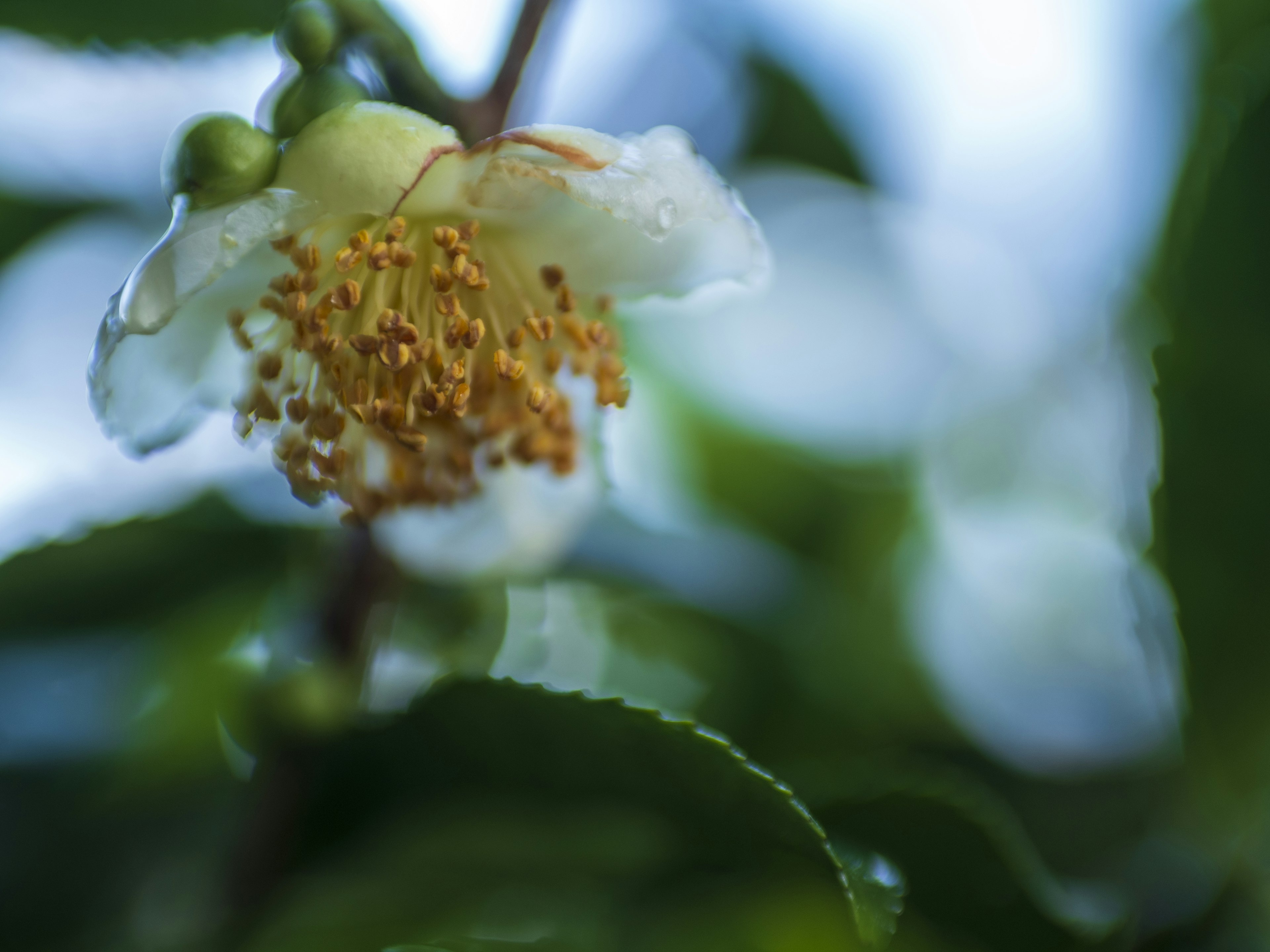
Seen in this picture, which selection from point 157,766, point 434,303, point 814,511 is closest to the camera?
point 434,303

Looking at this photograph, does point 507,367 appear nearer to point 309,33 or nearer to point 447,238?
point 447,238

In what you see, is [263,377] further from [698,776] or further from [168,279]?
[698,776]

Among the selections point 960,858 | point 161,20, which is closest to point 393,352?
point 161,20

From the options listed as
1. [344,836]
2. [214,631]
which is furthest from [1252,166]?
[214,631]

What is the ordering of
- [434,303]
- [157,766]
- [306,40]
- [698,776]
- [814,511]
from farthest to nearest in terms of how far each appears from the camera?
1. [814,511]
2. [157,766]
3. [434,303]
4. [306,40]
5. [698,776]

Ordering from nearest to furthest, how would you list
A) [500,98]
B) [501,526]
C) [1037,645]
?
[500,98] → [501,526] → [1037,645]

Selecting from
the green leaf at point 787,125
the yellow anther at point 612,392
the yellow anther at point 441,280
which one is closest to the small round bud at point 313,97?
the yellow anther at point 441,280

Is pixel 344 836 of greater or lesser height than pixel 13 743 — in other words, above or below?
above
